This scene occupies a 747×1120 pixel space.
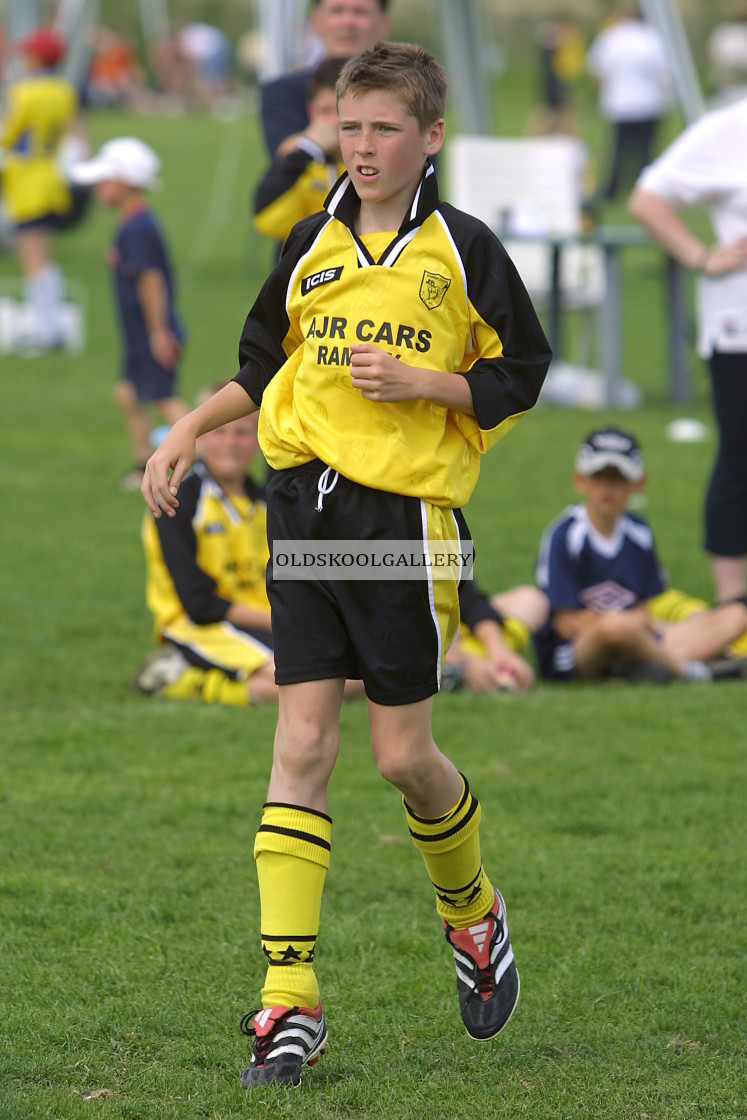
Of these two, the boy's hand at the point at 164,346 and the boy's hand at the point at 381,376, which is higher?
the boy's hand at the point at 381,376

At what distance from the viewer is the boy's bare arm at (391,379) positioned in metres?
2.94

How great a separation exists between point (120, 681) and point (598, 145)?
25373mm

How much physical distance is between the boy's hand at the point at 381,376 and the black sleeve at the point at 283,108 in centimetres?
312

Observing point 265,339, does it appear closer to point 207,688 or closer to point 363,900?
point 363,900

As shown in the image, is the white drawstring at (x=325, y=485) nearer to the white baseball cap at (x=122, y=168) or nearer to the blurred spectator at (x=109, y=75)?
the white baseball cap at (x=122, y=168)

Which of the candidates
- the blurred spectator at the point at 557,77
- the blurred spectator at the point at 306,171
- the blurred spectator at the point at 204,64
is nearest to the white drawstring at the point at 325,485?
the blurred spectator at the point at 306,171

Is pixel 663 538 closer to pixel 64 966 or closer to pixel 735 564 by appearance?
pixel 735 564

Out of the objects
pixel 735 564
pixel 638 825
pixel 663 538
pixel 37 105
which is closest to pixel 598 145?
pixel 37 105

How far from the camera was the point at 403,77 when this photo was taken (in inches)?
118

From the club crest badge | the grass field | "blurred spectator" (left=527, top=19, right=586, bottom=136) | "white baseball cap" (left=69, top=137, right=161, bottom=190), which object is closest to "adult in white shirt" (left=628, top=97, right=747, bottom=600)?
the grass field

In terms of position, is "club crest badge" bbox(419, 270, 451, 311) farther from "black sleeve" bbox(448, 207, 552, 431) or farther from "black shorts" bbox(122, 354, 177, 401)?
"black shorts" bbox(122, 354, 177, 401)

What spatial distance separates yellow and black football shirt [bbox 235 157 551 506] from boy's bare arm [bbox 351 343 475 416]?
0.27ft

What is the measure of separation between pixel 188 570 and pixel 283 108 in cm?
178

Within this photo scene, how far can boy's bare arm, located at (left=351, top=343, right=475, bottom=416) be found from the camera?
294cm
